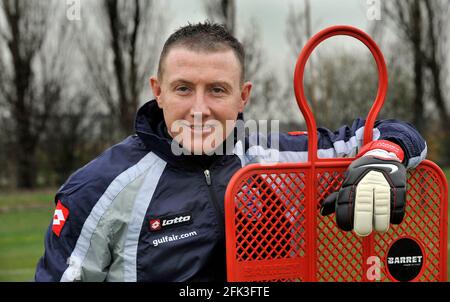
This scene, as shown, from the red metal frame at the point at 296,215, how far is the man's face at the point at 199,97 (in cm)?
19

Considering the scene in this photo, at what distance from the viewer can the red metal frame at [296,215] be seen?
1912 mm

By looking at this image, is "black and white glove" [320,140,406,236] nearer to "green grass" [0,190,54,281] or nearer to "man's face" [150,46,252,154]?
"man's face" [150,46,252,154]

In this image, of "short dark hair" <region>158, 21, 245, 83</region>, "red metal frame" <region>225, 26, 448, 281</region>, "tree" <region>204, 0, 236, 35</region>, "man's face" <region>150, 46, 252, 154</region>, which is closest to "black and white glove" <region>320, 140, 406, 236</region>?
"red metal frame" <region>225, 26, 448, 281</region>

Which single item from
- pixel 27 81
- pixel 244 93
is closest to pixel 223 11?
pixel 27 81

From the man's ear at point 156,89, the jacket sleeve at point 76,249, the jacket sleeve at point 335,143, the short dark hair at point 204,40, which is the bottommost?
the jacket sleeve at point 76,249

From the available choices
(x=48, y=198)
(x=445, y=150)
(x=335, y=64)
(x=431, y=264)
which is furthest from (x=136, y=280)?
(x=335, y=64)

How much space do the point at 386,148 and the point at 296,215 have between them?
36cm

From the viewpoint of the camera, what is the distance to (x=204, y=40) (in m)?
2.01

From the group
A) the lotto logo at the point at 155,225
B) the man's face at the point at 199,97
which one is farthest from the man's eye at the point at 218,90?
the lotto logo at the point at 155,225

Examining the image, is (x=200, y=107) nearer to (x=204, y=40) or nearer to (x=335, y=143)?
(x=204, y=40)

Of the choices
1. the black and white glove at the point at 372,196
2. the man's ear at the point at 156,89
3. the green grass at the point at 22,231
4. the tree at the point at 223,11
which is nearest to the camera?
the black and white glove at the point at 372,196

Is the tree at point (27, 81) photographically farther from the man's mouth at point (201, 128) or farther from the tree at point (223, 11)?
the man's mouth at point (201, 128)
